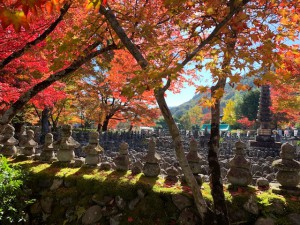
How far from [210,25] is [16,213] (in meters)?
5.19

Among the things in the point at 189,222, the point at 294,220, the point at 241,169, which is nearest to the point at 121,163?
the point at 189,222

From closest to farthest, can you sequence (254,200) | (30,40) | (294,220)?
(294,220), (254,200), (30,40)

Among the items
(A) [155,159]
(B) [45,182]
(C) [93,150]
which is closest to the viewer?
(A) [155,159]

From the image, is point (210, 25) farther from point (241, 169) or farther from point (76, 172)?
point (76, 172)

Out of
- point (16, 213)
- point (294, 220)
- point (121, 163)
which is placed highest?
point (121, 163)

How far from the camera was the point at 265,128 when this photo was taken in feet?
58.9

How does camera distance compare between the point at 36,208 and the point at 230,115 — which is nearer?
the point at 36,208

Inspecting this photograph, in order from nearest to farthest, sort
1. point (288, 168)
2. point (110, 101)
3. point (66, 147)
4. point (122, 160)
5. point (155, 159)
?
point (288, 168), point (155, 159), point (122, 160), point (66, 147), point (110, 101)

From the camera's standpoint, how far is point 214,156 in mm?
4316

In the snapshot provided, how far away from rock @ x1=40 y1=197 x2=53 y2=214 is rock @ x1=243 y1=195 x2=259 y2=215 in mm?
4021

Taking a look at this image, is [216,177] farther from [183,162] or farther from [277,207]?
[277,207]

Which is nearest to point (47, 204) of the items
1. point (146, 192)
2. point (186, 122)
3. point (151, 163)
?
point (146, 192)

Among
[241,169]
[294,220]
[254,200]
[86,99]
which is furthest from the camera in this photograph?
[86,99]

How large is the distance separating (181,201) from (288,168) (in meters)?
2.05
